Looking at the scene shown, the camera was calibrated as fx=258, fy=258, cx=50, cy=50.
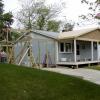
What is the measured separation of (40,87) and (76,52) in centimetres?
1915

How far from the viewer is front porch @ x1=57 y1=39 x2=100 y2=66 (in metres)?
25.7

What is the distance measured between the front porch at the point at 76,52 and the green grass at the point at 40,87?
1431 cm

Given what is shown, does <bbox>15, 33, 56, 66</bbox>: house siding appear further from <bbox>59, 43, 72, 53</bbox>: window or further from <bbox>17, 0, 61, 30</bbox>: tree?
<bbox>17, 0, 61, 30</bbox>: tree

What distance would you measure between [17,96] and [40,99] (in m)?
0.74

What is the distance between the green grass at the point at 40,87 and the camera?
8.23 meters

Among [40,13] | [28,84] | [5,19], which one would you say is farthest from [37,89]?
[40,13]

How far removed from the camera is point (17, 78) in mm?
9664

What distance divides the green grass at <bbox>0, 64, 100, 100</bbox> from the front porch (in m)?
14.3

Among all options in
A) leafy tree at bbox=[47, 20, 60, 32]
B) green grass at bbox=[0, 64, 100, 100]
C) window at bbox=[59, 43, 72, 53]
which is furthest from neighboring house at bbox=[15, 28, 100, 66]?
leafy tree at bbox=[47, 20, 60, 32]

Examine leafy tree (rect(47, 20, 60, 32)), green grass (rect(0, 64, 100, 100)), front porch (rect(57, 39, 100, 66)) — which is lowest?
green grass (rect(0, 64, 100, 100))

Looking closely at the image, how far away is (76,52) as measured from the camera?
28.0 m

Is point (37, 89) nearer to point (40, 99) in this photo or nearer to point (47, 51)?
point (40, 99)

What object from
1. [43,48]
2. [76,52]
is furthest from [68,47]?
[43,48]

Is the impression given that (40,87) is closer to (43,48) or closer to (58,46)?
(43,48)
